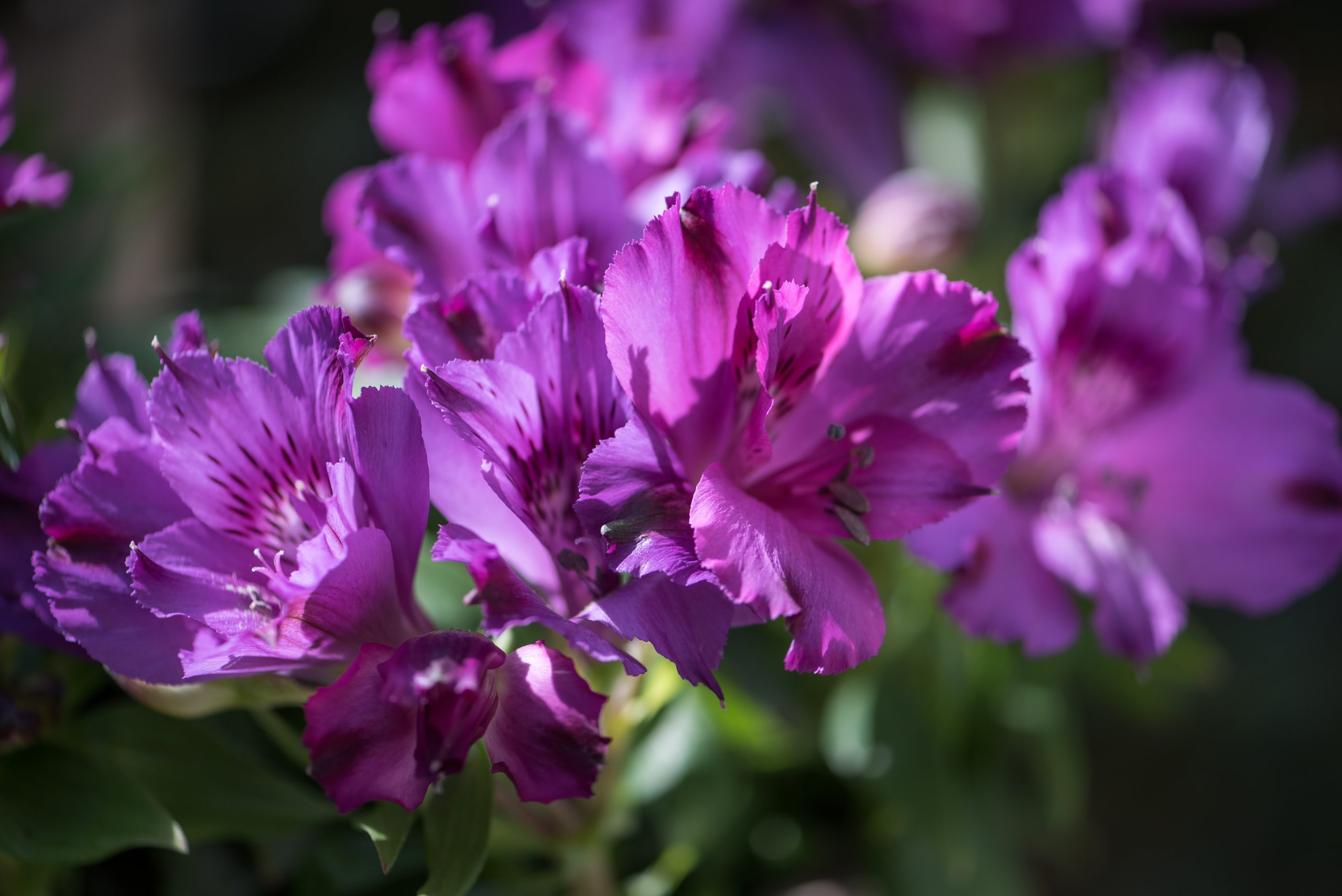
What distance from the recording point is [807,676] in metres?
0.83

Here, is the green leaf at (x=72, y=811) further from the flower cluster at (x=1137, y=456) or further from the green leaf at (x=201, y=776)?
the flower cluster at (x=1137, y=456)

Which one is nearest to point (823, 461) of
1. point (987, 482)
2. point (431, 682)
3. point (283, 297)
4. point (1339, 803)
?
point (987, 482)

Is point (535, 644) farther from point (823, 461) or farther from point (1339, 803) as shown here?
point (1339, 803)

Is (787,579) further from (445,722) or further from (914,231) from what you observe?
(914,231)

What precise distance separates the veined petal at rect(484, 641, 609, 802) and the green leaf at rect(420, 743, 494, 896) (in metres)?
0.06

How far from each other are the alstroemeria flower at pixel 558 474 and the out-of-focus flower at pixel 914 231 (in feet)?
1.49

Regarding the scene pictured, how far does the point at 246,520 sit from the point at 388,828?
0.14 meters

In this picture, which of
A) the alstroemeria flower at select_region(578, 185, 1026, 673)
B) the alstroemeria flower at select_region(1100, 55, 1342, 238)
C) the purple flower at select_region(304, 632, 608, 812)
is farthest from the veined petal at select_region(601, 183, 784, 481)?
the alstroemeria flower at select_region(1100, 55, 1342, 238)

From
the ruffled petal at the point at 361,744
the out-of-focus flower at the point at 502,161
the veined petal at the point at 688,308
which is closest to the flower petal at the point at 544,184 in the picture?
the out-of-focus flower at the point at 502,161

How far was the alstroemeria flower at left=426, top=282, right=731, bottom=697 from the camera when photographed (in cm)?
39

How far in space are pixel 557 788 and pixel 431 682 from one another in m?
0.06

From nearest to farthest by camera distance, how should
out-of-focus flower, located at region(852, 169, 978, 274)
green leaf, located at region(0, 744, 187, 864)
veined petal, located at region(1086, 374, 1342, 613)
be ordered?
1. green leaf, located at region(0, 744, 187, 864)
2. veined petal, located at region(1086, 374, 1342, 613)
3. out-of-focus flower, located at region(852, 169, 978, 274)

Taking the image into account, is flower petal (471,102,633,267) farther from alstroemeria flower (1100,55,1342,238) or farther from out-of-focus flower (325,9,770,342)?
alstroemeria flower (1100,55,1342,238)

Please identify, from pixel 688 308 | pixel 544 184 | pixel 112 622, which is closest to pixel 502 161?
pixel 544 184
